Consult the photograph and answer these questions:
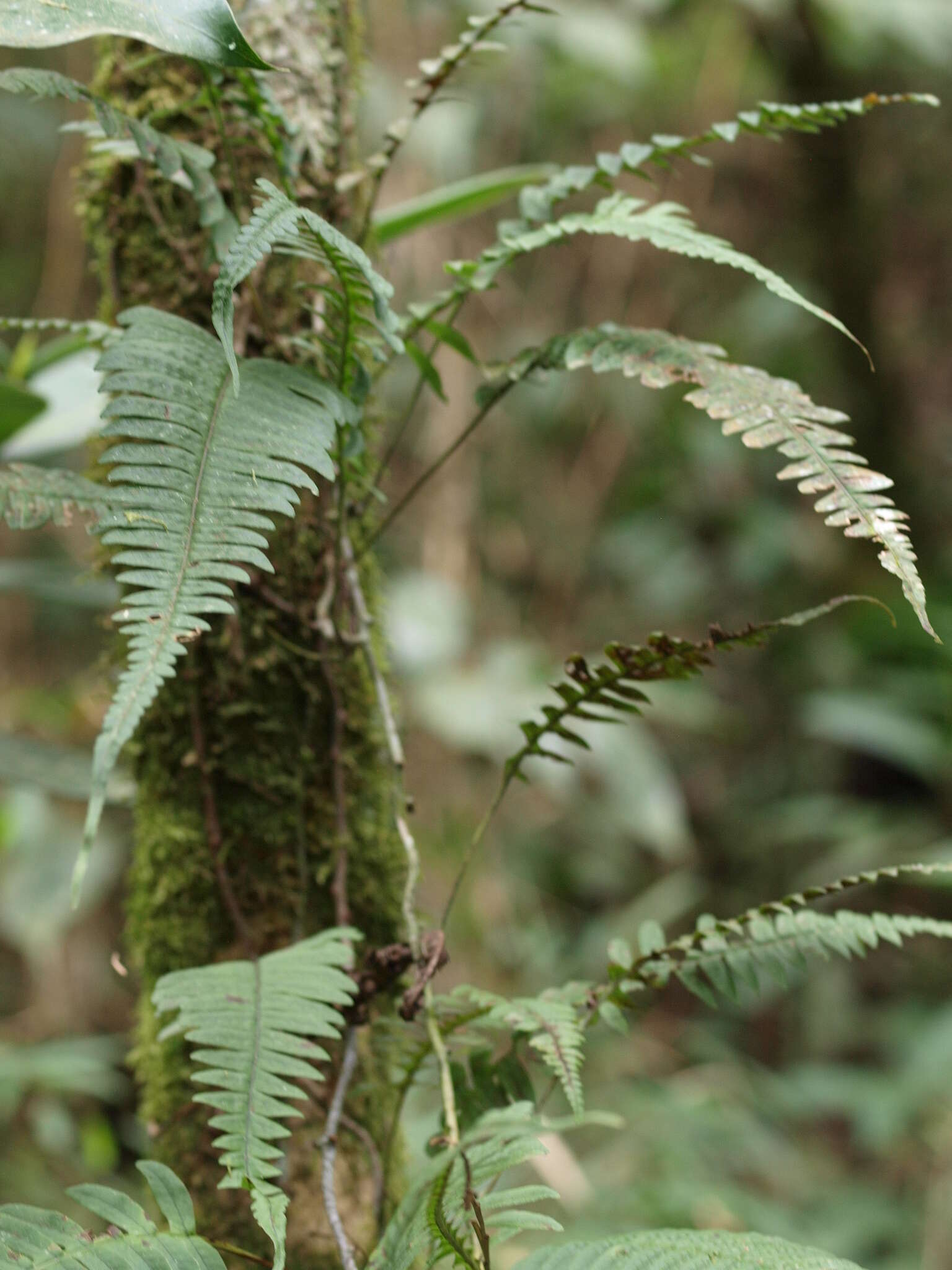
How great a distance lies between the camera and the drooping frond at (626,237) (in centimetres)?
78

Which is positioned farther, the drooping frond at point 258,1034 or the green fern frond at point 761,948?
the green fern frond at point 761,948

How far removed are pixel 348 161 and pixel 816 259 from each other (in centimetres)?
343

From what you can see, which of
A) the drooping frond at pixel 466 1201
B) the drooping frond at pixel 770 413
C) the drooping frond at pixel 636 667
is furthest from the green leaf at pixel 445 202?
the drooping frond at pixel 466 1201

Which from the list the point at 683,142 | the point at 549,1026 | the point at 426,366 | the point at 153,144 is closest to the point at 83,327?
the point at 153,144

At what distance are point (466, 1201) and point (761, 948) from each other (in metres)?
0.33

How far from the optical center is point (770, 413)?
0.78 metres

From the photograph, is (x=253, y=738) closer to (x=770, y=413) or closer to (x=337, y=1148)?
(x=337, y=1148)

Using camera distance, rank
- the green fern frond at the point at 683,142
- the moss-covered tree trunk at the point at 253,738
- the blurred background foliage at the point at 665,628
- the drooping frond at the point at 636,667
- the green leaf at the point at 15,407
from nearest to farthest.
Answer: the drooping frond at the point at 636,667
the green fern frond at the point at 683,142
the moss-covered tree trunk at the point at 253,738
the green leaf at the point at 15,407
the blurred background foliage at the point at 665,628

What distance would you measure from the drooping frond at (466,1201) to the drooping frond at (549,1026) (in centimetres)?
4

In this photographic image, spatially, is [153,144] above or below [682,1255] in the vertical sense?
above

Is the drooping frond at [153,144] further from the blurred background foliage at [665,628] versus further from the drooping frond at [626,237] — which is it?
the blurred background foliage at [665,628]

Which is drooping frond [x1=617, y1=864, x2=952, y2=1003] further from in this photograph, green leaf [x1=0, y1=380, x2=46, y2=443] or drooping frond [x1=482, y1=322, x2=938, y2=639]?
green leaf [x1=0, y1=380, x2=46, y2=443]

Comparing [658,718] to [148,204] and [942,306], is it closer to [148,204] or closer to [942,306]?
[942,306]

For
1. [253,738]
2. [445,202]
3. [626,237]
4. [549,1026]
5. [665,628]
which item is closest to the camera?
[549,1026]
